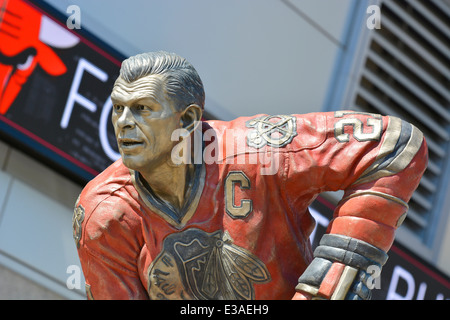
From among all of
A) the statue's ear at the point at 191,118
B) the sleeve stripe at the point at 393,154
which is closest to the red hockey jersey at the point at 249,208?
the sleeve stripe at the point at 393,154

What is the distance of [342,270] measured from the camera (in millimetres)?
3025

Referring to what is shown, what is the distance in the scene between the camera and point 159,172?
3197mm

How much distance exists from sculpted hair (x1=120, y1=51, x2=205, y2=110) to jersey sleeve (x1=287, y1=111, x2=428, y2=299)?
42 cm

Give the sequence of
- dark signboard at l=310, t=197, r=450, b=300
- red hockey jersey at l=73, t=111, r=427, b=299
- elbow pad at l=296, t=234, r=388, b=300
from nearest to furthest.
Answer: elbow pad at l=296, t=234, r=388, b=300
red hockey jersey at l=73, t=111, r=427, b=299
dark signboard at l=310, t=197, r=450, b=300

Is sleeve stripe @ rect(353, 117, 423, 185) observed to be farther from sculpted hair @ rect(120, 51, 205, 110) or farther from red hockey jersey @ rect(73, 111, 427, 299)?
sculpted hair @ rect(120, 51, 205, 110)

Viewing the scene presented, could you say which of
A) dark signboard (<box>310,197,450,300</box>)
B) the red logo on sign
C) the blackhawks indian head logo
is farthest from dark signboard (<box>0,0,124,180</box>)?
the blackhawks indian head logo

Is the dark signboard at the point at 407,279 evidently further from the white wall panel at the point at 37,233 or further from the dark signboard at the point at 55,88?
the white wall panel at the point at 37,233

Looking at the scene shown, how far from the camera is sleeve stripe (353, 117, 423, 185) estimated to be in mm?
3096

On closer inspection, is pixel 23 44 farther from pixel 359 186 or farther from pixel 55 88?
pixel 359 186
